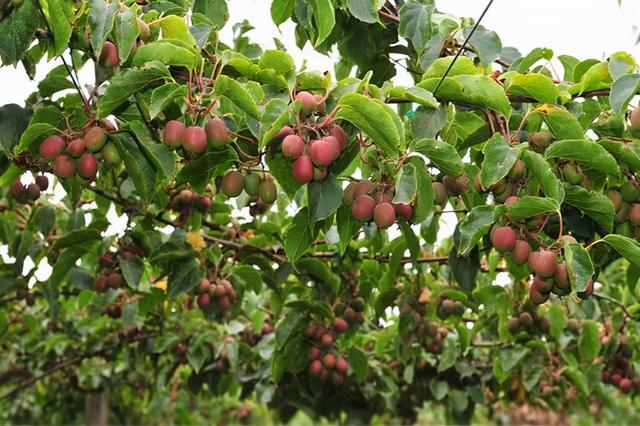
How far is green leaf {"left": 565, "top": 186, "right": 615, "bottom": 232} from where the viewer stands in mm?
1672

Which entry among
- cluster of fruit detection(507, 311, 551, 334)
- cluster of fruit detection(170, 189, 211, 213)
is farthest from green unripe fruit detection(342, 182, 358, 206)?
cluster of fruit detection(507, 311, 551, 334)

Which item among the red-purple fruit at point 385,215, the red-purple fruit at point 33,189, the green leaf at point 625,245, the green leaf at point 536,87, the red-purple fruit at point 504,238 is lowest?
the green leaf at point 625,245

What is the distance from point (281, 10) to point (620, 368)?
2.96m

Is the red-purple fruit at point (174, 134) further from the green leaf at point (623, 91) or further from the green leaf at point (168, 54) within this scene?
the green leaf at point (623, 91)

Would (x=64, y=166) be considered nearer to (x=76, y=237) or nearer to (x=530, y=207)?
(x=530, y=207)

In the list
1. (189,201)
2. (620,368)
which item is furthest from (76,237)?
(620,368)

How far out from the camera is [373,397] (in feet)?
18.7

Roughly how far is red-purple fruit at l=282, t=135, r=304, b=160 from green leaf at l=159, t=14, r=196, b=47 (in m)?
0.32

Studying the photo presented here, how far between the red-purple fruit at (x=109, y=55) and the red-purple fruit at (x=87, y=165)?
0.19 metres

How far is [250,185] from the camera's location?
1.84m

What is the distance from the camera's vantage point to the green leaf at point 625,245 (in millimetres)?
1574

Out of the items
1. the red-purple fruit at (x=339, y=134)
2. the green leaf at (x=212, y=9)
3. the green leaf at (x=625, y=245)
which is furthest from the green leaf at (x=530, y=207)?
the green leaf at (x=212, y=9)

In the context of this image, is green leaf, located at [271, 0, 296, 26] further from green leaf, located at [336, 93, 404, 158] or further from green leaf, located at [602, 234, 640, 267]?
green leaf, located at [602, 234, 640, 267]

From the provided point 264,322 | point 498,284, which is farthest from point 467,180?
point 264,322
